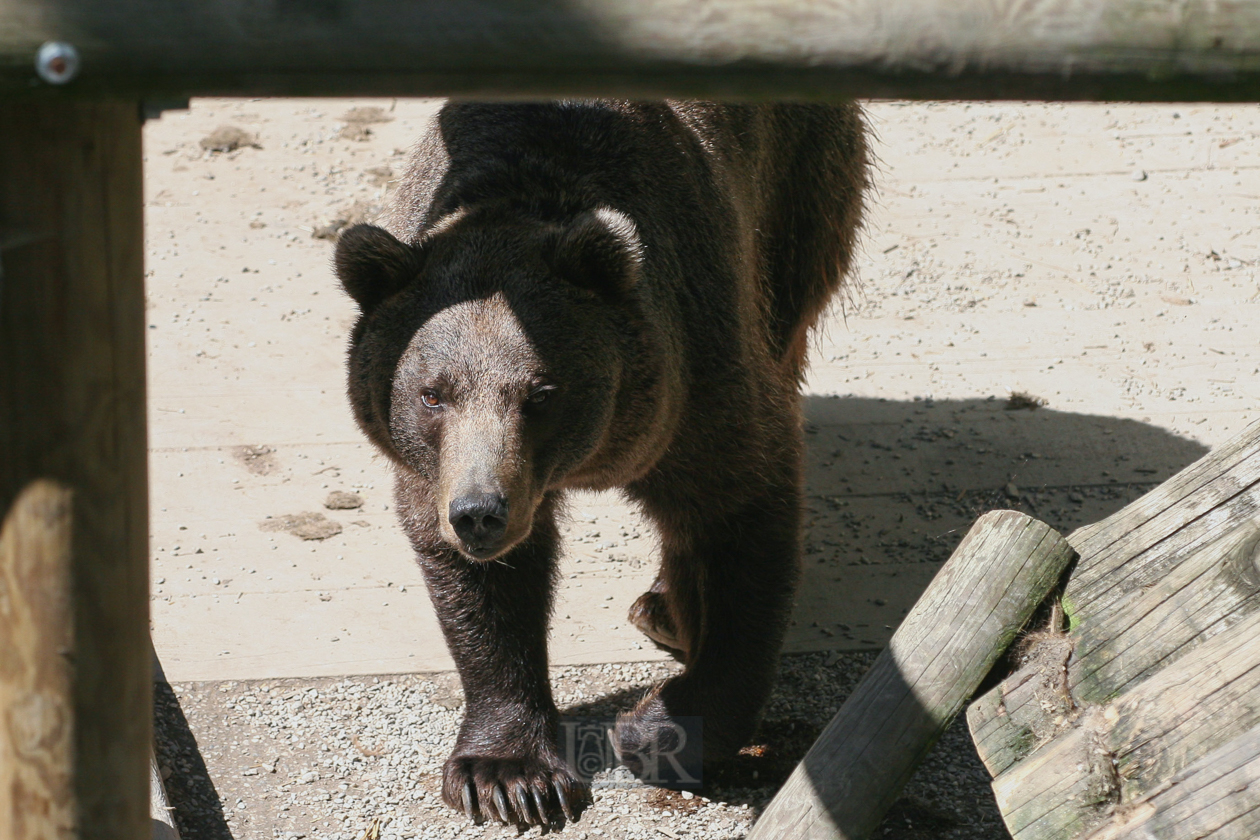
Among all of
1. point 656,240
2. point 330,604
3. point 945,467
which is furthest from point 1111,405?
point 330,604

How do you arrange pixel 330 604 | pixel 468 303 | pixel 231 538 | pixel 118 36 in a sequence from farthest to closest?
1. pixel 231 538
2. pixel 330 604
3. pixel 468 303
4. pixel 118 36

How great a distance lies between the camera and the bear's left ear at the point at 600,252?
3.80 metres

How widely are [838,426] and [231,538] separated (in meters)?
2.92

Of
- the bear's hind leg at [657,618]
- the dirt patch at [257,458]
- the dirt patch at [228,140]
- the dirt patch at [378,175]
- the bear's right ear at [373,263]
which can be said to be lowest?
the bear's hind leg at [657,618]

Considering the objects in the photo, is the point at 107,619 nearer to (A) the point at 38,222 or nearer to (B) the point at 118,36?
(A) the point at 38,222

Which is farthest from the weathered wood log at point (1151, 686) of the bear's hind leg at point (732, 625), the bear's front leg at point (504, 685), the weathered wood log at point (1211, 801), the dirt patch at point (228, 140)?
the dirt patch at point (228, 140)

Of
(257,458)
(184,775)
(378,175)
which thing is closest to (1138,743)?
(184,775)

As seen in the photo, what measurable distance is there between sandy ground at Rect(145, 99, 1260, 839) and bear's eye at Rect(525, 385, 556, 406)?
4.95 feet

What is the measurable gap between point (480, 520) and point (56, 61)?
1.80 meters

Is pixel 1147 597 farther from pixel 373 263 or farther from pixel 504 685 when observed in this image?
pixel 373 263

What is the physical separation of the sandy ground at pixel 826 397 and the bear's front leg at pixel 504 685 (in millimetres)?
175

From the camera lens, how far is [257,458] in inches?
241

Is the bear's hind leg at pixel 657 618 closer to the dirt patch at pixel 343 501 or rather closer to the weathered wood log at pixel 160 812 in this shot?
the dirt patch at pixel 343 501

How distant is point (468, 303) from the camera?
3785mm
